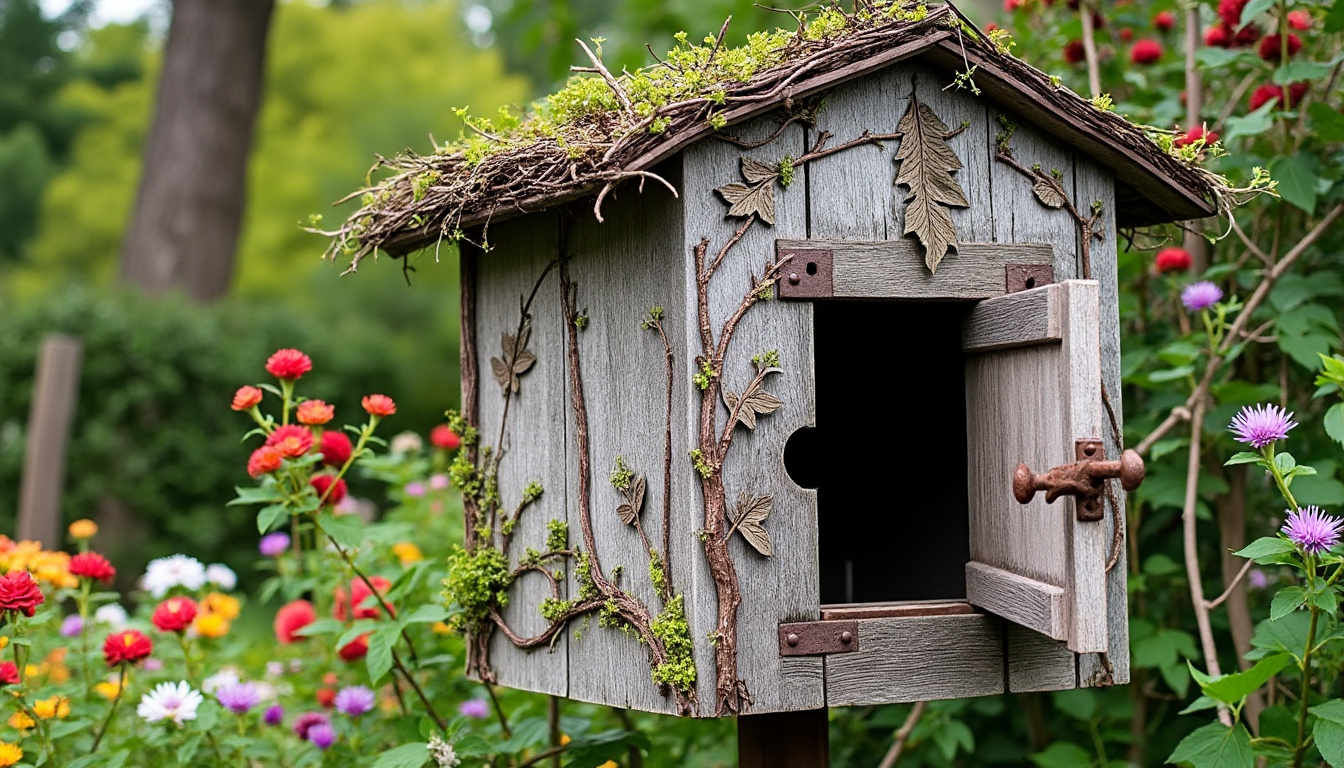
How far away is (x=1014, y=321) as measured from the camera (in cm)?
221

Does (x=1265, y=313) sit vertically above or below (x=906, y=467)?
above

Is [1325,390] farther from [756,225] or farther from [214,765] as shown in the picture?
[214,765]

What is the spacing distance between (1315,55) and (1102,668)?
1.92 m

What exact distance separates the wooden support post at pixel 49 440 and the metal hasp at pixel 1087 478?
515 cm

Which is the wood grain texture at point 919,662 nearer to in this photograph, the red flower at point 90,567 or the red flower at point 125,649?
the red flower at point 125,649

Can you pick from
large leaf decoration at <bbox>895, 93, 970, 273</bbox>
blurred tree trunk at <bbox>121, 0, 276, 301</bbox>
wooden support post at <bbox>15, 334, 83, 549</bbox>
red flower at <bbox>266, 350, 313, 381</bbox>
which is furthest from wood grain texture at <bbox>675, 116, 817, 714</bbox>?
blurred tree trunk at <bbox>121, 0, 276, 301</bbox>

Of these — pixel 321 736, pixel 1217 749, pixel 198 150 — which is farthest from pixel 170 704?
pixel 198 150

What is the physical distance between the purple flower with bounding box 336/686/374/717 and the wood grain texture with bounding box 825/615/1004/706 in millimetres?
1227

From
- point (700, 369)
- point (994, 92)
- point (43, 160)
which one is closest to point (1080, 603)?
point (700, 369)

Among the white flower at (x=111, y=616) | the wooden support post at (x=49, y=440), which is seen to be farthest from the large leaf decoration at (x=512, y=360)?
the wooden support post at (x=49, y=440)

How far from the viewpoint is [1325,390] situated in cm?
234

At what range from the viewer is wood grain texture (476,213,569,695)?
2525 mm

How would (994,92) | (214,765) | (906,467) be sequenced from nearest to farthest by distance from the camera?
(994,92) < (214,765) < (906,467)

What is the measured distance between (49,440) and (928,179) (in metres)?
5.04
